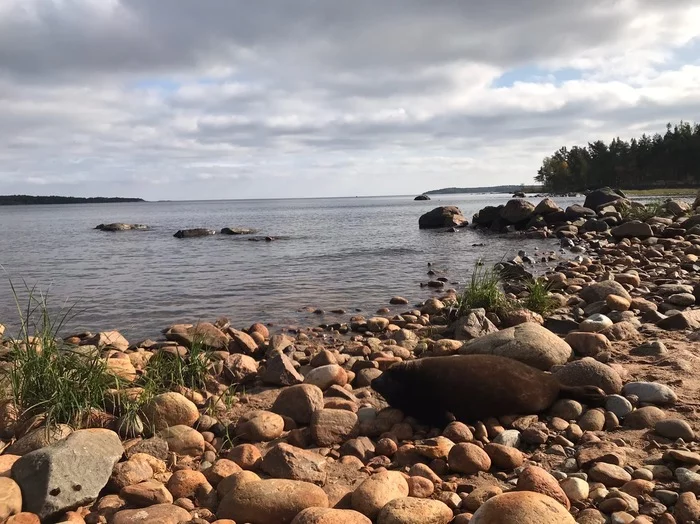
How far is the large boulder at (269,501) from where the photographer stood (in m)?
3.25

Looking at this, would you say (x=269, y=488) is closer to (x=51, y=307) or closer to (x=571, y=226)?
(x=51, y=307)

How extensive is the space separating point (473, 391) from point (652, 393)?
1.55 metres

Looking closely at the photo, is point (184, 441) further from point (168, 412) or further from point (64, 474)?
point (64, 474)

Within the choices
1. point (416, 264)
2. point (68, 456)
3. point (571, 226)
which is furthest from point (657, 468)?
point (571, 226)

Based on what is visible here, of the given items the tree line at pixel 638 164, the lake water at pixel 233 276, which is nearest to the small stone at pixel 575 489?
the lake water at pixel 233 276

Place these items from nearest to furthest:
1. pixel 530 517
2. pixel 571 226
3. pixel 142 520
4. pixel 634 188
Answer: pixel 530 517 < pixel 142 520 < pixel 571 226 < pixel 634 188

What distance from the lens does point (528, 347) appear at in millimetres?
5836

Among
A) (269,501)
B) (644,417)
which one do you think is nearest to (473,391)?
(644,417)

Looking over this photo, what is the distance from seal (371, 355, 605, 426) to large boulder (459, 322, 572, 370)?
80cm

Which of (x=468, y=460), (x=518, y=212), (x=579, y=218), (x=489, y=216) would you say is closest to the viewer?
(x=468, y=460)

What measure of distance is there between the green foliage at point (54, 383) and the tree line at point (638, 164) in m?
99.5

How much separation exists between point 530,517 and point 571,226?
85.7ft

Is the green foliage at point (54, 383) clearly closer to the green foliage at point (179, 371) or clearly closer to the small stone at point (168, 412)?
the small stone at point (168, 412)

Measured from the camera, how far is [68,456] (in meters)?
3.61
